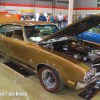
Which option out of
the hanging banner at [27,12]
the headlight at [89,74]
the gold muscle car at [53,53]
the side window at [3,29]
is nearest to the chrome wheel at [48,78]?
the gold muscle car at [53,53]

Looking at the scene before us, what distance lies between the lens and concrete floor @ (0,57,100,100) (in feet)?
8.08

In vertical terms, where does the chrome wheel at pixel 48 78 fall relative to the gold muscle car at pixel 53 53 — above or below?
below

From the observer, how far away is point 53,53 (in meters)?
2.42

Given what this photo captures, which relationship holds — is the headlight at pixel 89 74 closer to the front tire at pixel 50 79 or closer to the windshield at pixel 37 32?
the front tire at pixel 50 79

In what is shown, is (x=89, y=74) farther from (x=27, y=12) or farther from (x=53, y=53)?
(x=27, y=12)

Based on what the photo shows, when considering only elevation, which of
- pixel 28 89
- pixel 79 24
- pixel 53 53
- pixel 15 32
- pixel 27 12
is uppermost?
pixel 27 12

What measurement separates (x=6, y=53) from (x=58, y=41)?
5.28 ft

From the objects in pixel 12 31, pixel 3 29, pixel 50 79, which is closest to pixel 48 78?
pixel 50 79

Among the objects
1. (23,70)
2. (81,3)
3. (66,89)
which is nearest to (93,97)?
(66,89)

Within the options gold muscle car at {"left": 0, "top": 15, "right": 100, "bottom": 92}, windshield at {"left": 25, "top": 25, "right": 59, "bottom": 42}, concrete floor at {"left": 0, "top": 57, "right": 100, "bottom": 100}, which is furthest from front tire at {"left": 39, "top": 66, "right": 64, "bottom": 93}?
windshield at {"left": 25, "top": 25, "right": 59, "bottom": 42}

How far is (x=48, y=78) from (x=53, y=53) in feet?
1.91

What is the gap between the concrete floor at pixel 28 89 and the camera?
246 cm

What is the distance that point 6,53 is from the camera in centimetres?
365

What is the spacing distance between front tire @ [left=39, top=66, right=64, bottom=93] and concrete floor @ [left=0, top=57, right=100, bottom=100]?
0.12 meters
